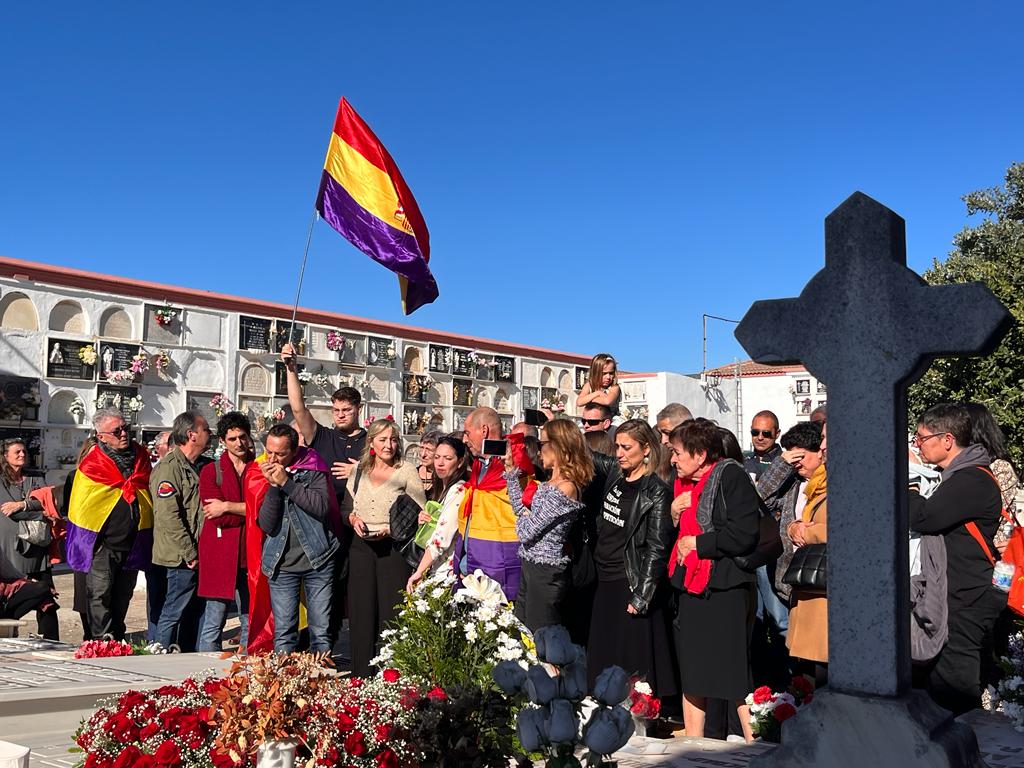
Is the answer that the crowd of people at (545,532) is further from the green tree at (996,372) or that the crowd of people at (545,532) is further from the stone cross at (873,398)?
the green tree at (996,372)

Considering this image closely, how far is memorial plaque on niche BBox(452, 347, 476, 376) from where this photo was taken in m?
16.2

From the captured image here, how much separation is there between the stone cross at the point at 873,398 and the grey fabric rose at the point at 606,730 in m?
0.67

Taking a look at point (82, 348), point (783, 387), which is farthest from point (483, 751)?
point (783, 387)

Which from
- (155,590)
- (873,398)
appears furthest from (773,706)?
(155,590)

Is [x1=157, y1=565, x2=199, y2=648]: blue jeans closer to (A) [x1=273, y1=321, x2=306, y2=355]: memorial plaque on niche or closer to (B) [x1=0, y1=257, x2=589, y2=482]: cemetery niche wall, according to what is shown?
(B) [x1=0, y1=257, x2=589, y2=482]: cemetery niche wall

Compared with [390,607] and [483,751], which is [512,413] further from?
[483,751]

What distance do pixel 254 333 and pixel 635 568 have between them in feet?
31.4

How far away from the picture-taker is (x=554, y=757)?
226 centimetres

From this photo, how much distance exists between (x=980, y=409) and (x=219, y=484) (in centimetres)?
473

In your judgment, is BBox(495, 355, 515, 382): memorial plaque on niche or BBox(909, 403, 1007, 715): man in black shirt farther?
BBox(495, 355, 515, 382): memorial plaque on niche

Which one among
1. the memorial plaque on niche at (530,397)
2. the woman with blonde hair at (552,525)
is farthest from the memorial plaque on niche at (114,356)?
the woman with blonde hair at (552,525)

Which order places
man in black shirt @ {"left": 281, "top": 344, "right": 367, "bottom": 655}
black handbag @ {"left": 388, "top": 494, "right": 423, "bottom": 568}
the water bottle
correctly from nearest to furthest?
the water bottle → black handbag @ {"left": 388, "top": 494, "right": 423, "bottom": 568} → man in black shirt @ {"left": 281, "top": 344, "right": 367, "bottom": 655}

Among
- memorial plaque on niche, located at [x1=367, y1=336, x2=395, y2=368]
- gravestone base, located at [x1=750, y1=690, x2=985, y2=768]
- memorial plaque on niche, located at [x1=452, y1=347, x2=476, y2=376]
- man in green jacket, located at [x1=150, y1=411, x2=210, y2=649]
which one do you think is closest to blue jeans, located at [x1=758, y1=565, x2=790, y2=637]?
gravestone base, located at [x1=750, y1=690, x2=985, y2=768]

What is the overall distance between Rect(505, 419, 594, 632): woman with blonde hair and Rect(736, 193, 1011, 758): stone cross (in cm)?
254
